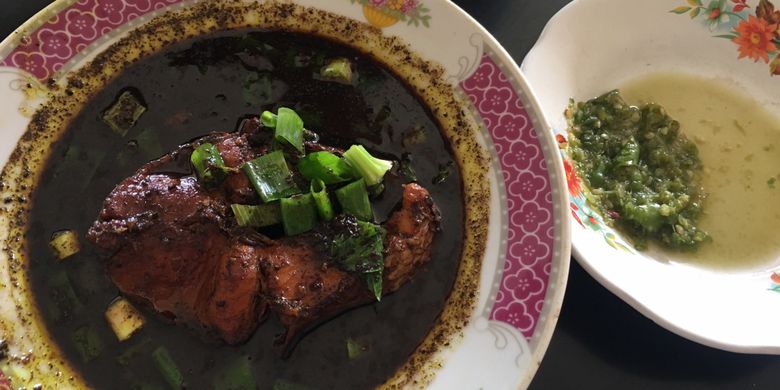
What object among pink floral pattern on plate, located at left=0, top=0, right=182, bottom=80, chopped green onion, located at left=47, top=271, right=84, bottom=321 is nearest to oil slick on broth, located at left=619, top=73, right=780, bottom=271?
pink floral pattern on plate, located at left=0, top=0, right=182, bottom=80

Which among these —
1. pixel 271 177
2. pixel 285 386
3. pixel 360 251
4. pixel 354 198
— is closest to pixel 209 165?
pixel 271 177

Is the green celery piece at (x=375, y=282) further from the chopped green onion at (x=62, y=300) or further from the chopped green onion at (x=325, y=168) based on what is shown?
the chopped green onion at (x=62, y=300)

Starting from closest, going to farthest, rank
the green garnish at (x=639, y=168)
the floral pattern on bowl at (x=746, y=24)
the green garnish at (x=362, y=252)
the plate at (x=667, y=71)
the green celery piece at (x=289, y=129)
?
the green garnish at (x=362, y=252) → the green celery piece at (x=289, y=129) → the plate at (x=667, y=71) → the green garnish at (x=639, y=168) → the floral pattern on bowl at (x=746, y=24)

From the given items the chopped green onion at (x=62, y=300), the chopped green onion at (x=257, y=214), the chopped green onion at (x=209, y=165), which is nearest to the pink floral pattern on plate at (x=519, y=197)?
the chopped green onion at (x=257, y=214)

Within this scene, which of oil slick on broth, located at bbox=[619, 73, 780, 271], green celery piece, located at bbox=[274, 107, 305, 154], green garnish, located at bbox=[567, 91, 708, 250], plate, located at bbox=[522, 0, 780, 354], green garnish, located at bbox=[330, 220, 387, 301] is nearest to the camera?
green garnish, located at bbox=[330, 220, 387, 301]

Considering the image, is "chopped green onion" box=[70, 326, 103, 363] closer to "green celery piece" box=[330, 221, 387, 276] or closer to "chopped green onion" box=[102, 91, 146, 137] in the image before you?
"chopped green onion" box=[102, 91, 146, 137]
